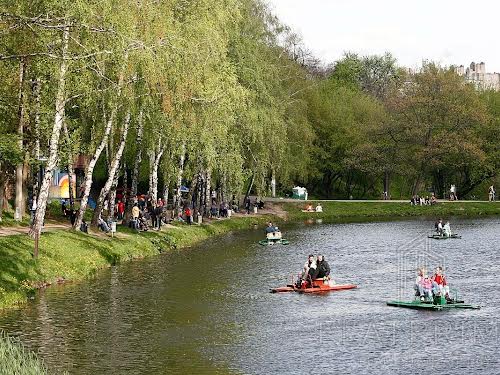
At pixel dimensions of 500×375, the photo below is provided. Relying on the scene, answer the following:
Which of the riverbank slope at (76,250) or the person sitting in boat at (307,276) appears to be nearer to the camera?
the riverbank slope at (76,250)

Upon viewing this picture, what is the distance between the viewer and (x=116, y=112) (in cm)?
4891

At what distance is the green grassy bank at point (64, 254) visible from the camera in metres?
38.9

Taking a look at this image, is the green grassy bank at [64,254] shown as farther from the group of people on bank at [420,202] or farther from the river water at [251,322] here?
the group of people on bank at [420,202]

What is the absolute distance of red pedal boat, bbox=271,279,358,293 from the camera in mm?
42250

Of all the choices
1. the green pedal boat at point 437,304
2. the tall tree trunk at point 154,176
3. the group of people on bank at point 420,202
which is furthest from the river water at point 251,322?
the group of people on bank at point 420,202

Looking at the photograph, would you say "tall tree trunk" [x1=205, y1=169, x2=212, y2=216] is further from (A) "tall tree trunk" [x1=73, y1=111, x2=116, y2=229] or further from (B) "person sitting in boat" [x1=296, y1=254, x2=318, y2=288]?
(B) "person sitting in boat" [x1=296, y1=254, x2=318, y2=288]

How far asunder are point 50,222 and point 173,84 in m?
17.7

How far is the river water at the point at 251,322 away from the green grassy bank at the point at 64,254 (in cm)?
91

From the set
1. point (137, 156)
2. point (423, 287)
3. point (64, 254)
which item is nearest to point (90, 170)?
point (137, 156)

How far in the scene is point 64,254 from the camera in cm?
4538

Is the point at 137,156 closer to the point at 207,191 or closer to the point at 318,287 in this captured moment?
the point at 318,287

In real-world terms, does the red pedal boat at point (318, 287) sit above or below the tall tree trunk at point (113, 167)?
below

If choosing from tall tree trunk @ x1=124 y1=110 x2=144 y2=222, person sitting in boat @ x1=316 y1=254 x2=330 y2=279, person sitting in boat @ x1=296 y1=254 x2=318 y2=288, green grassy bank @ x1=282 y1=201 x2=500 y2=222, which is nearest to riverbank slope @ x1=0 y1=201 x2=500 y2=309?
tall tree trunk @ x1=124 y1=110 x2=144 y2=222

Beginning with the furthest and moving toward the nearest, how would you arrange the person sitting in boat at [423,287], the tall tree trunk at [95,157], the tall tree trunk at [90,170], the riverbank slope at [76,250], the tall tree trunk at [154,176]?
the tall tree trunk at [154,176] → the tall tree trunk at [90,170] → the tall tree trunk at [95,157] → the riverbank slope at [76,250] → the person sitting in boat at [423,287]
